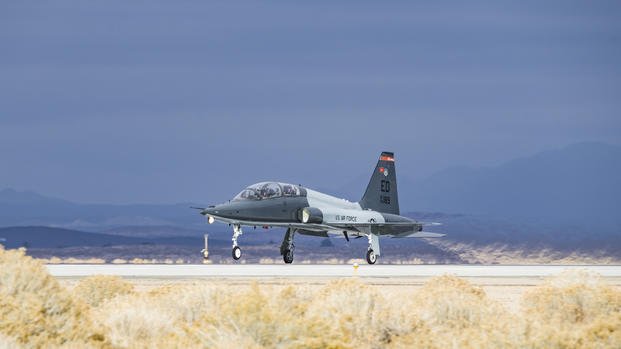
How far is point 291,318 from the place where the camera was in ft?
55.4

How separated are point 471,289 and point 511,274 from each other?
18968 millimetres

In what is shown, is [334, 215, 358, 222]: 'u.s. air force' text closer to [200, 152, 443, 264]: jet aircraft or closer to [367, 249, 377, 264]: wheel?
[200, 152, 443, 264]: jet aircraft

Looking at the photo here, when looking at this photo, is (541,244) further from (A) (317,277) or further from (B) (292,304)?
(B) (292,304)

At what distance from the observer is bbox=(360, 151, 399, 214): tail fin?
191 ft

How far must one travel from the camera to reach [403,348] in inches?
720

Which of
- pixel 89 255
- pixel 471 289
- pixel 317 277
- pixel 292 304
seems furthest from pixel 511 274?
pixel 89 255

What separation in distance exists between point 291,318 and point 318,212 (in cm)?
3465

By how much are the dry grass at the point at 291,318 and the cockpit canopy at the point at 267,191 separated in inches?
1009

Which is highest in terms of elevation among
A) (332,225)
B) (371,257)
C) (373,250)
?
(332,225)

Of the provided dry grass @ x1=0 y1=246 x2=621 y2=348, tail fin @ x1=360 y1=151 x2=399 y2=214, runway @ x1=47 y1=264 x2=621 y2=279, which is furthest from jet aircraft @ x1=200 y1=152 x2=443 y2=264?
dry grass @ x1=0 y1=246 x2=621 y2=348

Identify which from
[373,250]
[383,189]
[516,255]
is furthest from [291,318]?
[516,255]

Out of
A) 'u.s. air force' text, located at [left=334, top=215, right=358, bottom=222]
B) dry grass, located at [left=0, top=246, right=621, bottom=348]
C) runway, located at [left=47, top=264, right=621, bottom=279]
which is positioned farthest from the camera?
'u.s. air force' text, located at [left=334, top=215, right=358, bottom=222]

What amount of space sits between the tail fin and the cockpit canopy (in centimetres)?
746

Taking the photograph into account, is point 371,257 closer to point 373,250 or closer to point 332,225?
point 373,250
